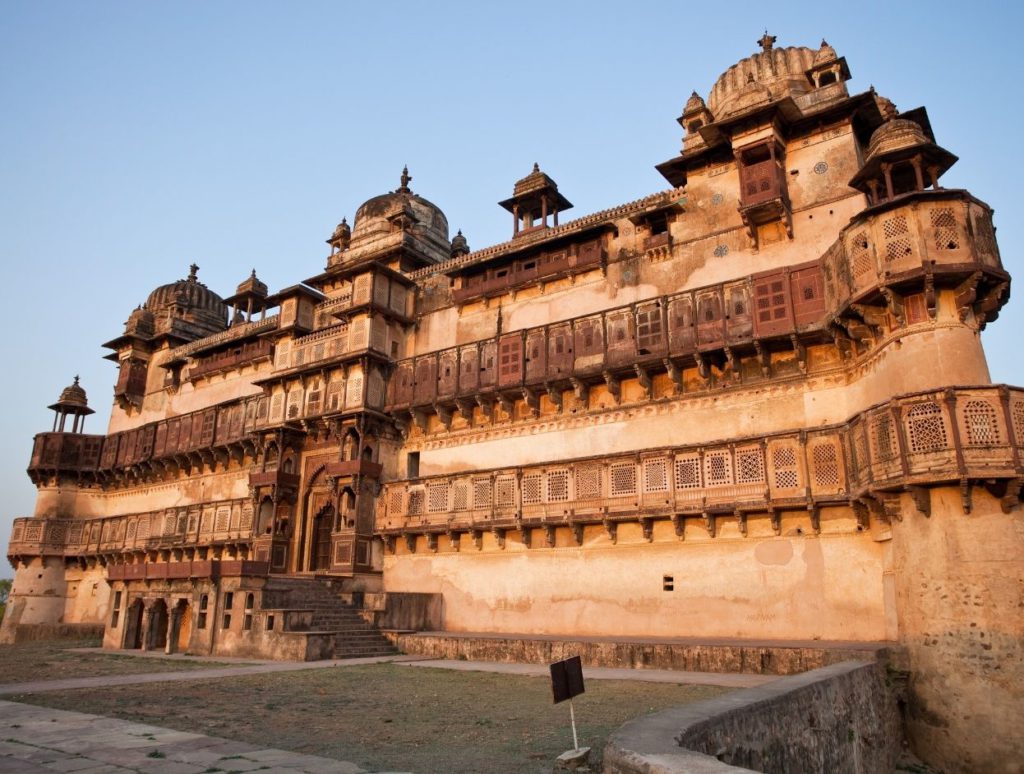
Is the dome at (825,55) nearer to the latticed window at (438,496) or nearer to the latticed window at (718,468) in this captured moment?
the latticed window at (718,468)

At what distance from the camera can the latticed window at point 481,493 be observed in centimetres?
2137

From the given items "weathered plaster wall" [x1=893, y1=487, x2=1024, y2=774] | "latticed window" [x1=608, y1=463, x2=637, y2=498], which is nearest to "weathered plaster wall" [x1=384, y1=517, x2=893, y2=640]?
"latticed window" [x1=608, y1=463, x2=637, y2=498]

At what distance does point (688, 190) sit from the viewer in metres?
21.5

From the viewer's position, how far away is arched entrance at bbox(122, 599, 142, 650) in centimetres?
2261

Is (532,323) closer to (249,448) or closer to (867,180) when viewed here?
(867,180)

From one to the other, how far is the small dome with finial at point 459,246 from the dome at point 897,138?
2137 centimetres

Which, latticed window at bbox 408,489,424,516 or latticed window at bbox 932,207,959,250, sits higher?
latticed window at bbox 932,207,959,250

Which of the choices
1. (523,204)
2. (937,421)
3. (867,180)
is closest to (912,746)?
(937,421)

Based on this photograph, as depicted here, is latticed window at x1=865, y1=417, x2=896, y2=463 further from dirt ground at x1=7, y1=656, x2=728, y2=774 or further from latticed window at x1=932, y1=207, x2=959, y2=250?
dirt ground at x1=7, y1=656, x2=728, y2=774

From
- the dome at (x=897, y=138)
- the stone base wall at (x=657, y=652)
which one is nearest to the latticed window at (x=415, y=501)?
the stone base wall at (x=657, y=652)

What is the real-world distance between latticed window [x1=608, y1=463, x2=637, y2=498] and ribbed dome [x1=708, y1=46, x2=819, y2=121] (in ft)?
34.7

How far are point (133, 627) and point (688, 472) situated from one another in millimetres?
18041

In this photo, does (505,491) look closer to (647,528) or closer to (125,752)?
(647,528)

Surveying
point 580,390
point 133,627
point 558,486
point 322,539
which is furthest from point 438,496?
point 133,627
